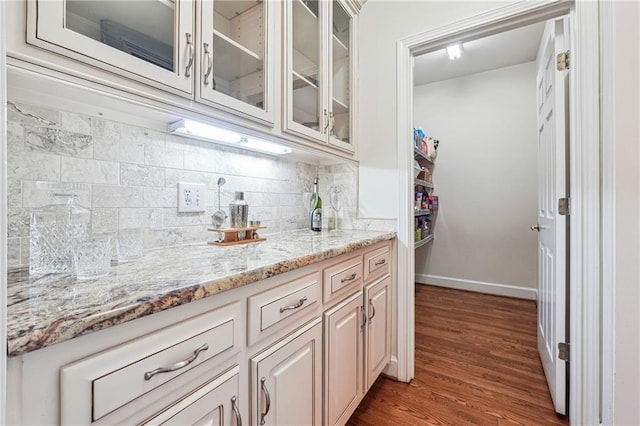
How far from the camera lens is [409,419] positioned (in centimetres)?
140

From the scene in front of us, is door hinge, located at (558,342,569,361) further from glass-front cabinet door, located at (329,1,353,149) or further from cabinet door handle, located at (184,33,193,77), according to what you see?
cabinet door handle, located at (184,33,193,77)

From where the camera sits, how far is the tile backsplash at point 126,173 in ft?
2.59

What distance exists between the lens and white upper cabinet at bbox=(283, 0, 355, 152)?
1345mm

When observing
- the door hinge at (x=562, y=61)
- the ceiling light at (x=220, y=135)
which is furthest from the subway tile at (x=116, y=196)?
the door hinge at (x=562, y=61)

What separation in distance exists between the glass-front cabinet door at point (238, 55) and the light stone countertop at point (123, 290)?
566mm

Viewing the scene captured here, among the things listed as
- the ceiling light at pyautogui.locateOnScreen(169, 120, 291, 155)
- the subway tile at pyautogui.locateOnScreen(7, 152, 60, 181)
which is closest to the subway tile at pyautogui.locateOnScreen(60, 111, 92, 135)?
the subway tile at pyautogui.locateOnScreen(7, 152, 60, 181)

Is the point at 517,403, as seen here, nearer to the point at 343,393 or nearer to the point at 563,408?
the point at 563,408

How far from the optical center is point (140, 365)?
52 centimetres

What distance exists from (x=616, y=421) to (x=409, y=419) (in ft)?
2.65

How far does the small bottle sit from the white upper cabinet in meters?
0.36

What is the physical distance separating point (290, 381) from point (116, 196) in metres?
0.86

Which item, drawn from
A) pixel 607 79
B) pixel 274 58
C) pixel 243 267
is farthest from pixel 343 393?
pixel 607 79

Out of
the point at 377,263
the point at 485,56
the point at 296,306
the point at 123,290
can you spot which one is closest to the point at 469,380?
the point at 377,263

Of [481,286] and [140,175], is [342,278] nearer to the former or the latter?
[140,175]
